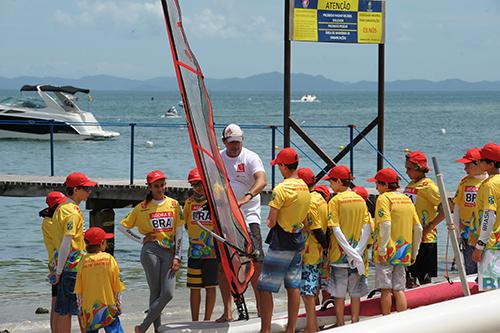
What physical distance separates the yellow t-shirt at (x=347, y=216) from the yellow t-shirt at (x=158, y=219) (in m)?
1.28

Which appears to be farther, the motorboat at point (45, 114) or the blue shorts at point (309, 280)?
the motorboat at point (45, 114)

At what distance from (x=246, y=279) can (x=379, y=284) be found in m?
1.40

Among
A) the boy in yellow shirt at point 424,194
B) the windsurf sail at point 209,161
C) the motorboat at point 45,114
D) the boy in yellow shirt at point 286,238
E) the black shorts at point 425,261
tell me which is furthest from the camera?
the motorboat at point 45,114

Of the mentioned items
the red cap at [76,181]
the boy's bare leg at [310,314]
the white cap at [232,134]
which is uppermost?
the white cap at [232,134]

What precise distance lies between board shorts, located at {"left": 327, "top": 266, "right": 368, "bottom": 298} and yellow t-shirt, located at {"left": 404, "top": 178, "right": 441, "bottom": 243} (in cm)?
122

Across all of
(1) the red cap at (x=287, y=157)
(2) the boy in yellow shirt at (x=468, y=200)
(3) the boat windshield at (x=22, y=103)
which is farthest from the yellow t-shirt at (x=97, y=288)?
(3) the boat windshield at (x=22, y=103)

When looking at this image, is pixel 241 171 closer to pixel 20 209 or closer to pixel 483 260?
pixel 483 260

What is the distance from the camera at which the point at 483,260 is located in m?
7.68

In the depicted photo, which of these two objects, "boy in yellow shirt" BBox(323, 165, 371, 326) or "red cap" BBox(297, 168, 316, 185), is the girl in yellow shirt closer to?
"red cap" BBox(297, 168, 316, 185)

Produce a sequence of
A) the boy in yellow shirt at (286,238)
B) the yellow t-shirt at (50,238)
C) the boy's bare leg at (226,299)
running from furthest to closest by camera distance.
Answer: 1. the boy's bare leg at (226,299)
2. the yellow t-shirt at (50,238)
3. the boy in yellow shirt at (286,238)

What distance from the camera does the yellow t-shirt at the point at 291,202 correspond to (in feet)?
25.1

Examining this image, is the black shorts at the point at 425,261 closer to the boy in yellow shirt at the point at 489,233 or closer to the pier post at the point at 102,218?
the boy in yellow shirt at the point at 489,233

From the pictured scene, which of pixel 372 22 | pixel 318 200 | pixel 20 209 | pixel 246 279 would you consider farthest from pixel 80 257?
pixel 20 209

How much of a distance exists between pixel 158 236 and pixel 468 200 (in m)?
2.71
